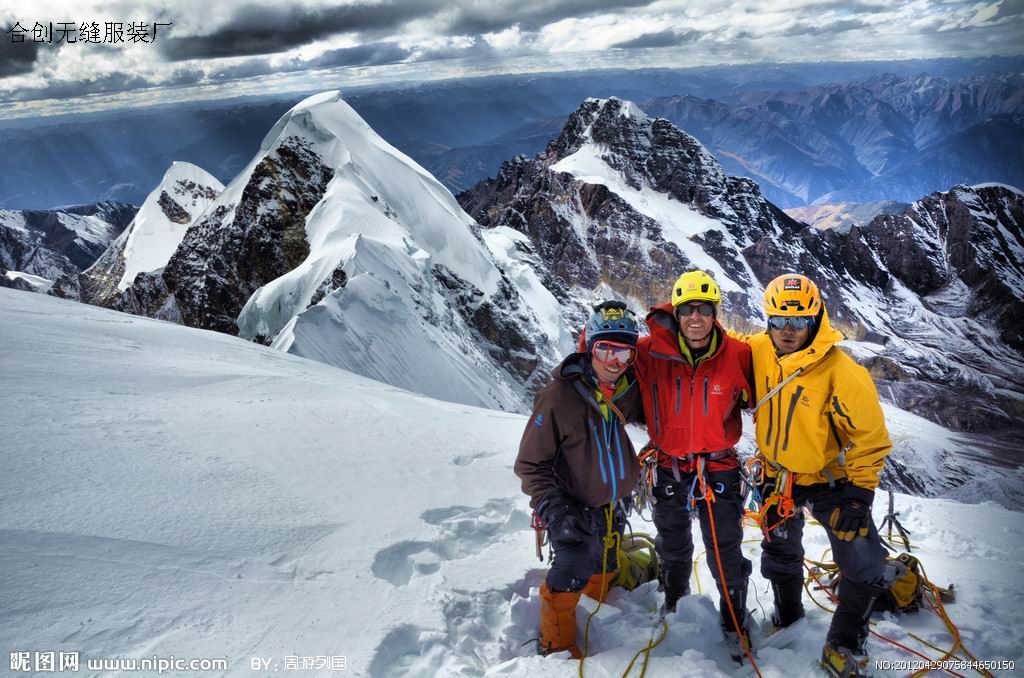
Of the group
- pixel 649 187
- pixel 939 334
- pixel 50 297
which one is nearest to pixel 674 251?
pixel 649 187

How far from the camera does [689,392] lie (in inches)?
179

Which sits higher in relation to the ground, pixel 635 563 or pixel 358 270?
pixel 635 563

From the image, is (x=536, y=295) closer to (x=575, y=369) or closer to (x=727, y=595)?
(x=727, y=595)

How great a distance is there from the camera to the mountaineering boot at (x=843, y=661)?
399 centimetres

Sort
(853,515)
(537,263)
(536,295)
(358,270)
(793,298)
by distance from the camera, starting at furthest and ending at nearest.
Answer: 1. (537,263)
2. (536,295)
3. (358,270)
4. (793,298)
5. (853,515)

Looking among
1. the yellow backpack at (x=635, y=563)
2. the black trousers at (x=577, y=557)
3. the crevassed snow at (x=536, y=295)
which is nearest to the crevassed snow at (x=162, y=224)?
the crevassed snow at (x=536, y=295)

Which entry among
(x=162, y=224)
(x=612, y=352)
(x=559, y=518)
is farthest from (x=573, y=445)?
(x=162, y=224)

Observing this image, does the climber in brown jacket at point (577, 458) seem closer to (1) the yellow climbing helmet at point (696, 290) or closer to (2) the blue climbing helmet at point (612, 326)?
(2) the blue climbing helmet at point (612, 326)

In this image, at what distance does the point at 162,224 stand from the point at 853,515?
170 meters

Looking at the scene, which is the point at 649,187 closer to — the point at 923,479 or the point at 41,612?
the point at 923,479

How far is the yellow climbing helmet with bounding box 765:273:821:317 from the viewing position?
4.20m

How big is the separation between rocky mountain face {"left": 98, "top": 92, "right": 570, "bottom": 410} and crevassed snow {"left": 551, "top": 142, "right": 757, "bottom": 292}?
92845mm

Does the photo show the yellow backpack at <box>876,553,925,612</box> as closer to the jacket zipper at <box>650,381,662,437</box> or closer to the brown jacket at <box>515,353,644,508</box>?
the jacket zipper at <box>650,381,662,437</box>

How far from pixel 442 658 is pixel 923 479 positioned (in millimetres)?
94272
